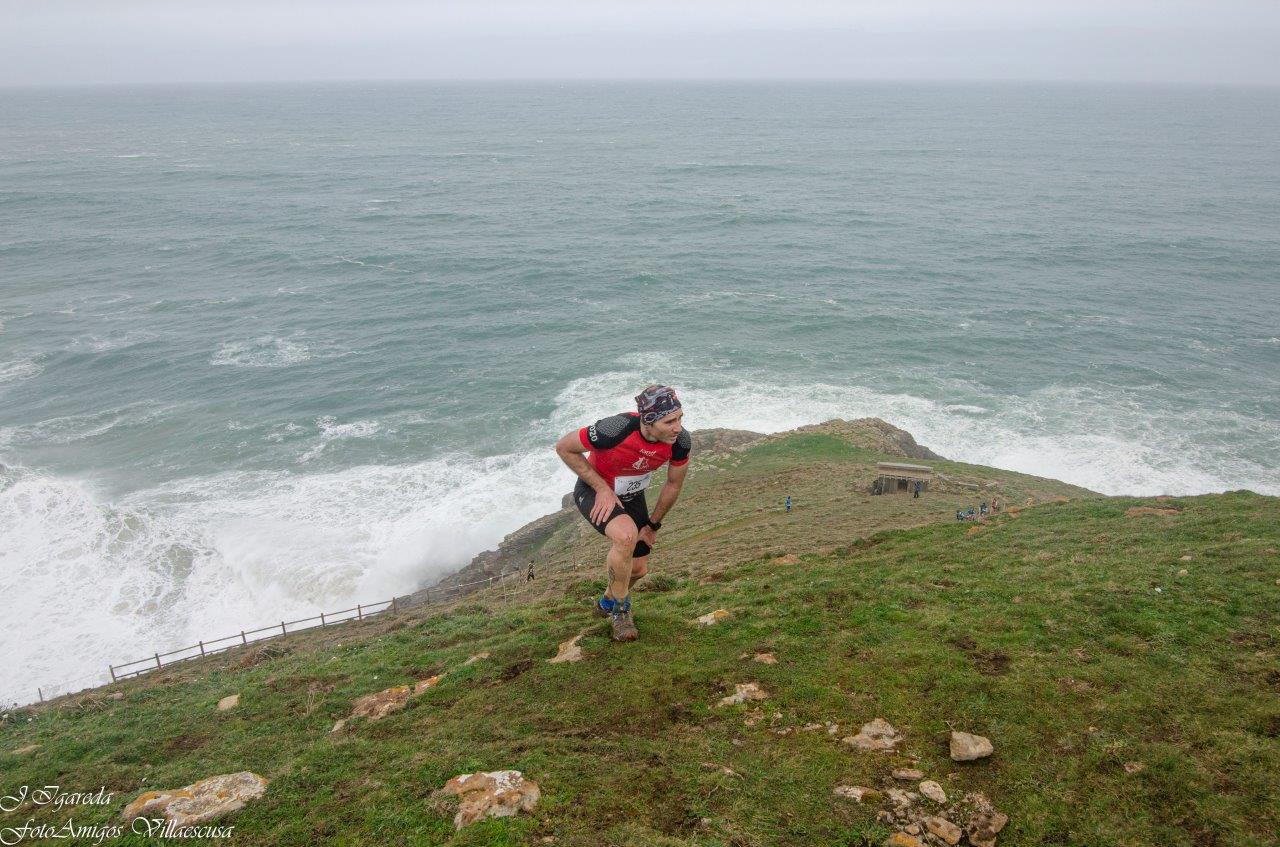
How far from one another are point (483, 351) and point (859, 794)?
48707 mm

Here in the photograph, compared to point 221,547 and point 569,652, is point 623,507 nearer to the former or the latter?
point 569,652

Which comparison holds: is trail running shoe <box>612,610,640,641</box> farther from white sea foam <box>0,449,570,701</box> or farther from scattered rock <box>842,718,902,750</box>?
white sea foam <box>0,449,570,701</box>

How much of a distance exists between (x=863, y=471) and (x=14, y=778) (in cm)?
2512

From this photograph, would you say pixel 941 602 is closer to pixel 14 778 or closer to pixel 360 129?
pixel 14 778

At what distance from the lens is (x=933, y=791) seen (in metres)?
6.66

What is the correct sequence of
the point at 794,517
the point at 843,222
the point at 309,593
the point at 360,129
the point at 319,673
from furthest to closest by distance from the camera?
the point at 360,129 < the point at 843,222 < the point at 309,593 < the point at 794,517 < the point at 319,673

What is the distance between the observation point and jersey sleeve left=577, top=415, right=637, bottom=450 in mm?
8258

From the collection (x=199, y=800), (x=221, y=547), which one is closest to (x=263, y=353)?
(x=221, y=547)

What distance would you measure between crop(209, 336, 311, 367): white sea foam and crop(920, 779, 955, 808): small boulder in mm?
50942

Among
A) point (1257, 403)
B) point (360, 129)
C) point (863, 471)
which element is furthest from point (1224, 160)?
point (360, 129)

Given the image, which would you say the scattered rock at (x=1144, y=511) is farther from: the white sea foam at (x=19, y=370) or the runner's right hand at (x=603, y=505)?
the white sea foam at (x=19, y=370)

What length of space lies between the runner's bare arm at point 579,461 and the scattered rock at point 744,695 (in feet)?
8.75

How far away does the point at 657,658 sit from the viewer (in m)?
9.30

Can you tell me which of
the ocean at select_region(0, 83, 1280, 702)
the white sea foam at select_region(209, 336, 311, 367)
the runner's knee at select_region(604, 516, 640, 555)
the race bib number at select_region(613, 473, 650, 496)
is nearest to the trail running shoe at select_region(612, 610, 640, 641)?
the runner's knee at select_region(604, 516, 640, 555)
